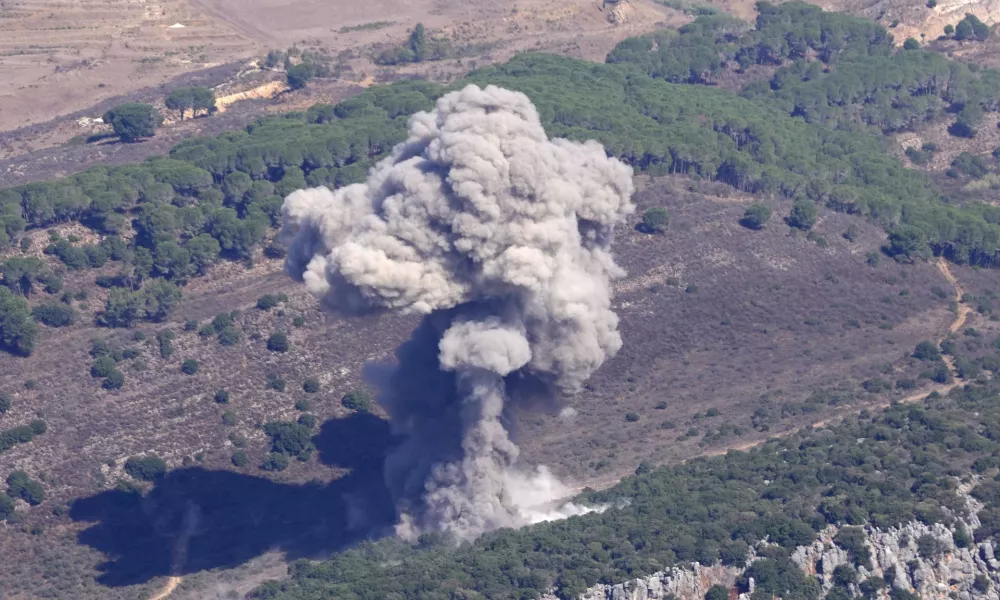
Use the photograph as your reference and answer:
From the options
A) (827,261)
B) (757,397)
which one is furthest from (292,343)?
(827,261)

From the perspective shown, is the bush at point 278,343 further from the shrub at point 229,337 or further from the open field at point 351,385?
the shrub at point 229,337

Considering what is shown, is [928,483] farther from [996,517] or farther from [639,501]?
[639,501]

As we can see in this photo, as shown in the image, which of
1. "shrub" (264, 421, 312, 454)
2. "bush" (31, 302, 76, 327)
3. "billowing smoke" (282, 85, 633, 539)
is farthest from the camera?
"bush" (31, 302, 76, 327)

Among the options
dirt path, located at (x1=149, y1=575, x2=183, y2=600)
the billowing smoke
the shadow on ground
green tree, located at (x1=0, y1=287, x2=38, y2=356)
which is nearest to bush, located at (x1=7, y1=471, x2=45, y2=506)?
the shadow on ground

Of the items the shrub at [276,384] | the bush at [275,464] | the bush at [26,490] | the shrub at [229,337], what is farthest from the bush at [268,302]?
the bush at [26,490]

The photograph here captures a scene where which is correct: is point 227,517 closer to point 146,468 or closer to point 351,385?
point 146,468

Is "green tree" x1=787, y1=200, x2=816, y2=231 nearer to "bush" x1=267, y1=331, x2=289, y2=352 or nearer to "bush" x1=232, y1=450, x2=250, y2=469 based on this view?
"bush" x1=267, y1=331, x2=289, y2=352
